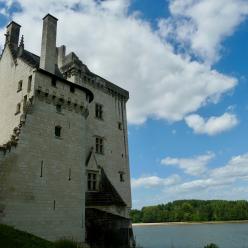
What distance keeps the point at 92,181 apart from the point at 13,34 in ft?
46.8

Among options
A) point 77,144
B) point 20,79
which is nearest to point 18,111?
point 20,79

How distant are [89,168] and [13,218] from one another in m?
9.56

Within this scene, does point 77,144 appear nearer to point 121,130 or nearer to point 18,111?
point 18,111

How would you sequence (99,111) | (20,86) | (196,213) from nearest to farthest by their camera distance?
(20,86) → (99,111) → (196,213)

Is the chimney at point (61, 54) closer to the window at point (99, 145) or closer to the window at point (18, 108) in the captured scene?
the window at point (99, 145)

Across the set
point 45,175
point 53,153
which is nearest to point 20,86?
point 53,153

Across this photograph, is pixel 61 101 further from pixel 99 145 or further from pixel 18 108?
pixel 99 145

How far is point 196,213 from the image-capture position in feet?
450

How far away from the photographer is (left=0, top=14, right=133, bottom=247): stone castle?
821 inches

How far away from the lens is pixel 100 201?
26.5m

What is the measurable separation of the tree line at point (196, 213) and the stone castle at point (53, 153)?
109m

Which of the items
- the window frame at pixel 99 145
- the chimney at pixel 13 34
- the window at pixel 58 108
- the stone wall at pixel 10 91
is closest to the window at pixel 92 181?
the window frame at pixel 99 145

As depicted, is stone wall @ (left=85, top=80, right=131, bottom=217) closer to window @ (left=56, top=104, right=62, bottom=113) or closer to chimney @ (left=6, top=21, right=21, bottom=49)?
window @ (left=56, top=104, right=62, bottom=113)

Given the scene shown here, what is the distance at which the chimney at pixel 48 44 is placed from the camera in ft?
87.8
